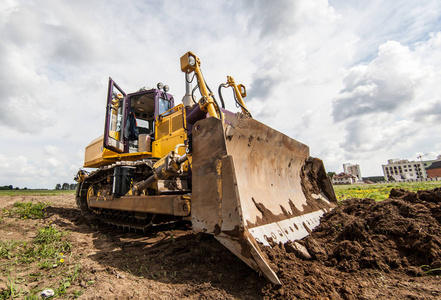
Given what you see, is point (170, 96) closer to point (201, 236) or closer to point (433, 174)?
point (201, 236)

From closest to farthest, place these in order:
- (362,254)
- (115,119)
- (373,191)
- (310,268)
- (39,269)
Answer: (310,268) → (362,254) → (39,269) → (115,119) → (373,191)

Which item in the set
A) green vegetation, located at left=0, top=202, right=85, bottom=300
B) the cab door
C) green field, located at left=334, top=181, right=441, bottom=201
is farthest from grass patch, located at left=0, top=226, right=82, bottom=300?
green field, located at left=334, top=181, right=441, bottom=201

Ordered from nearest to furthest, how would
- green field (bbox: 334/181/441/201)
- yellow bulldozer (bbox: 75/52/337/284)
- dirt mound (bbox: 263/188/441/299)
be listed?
dirt mound (bbox: 263/188/441/299), yellow bulldozer (bbox: 75/52/337/284), green field (bbox: 334/181/441/201)

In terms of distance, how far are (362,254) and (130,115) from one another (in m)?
5.64

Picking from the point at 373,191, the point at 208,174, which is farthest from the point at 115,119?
the point at 373,191

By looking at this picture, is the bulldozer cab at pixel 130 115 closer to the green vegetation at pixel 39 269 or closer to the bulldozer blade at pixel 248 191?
the green vegetation at pixel 39 269

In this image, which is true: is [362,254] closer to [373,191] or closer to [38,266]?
[38,266]

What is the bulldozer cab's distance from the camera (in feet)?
18.6

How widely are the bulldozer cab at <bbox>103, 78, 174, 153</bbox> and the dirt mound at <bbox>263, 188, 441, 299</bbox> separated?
443 cm

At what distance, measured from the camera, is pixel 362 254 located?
7.70ft

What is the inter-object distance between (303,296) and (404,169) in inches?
5171

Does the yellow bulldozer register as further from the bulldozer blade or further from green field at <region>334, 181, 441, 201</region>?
green field at <region>334, 181, 441, 201</region>

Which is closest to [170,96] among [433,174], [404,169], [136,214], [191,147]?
[136,214]

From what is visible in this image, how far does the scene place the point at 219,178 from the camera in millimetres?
2371
